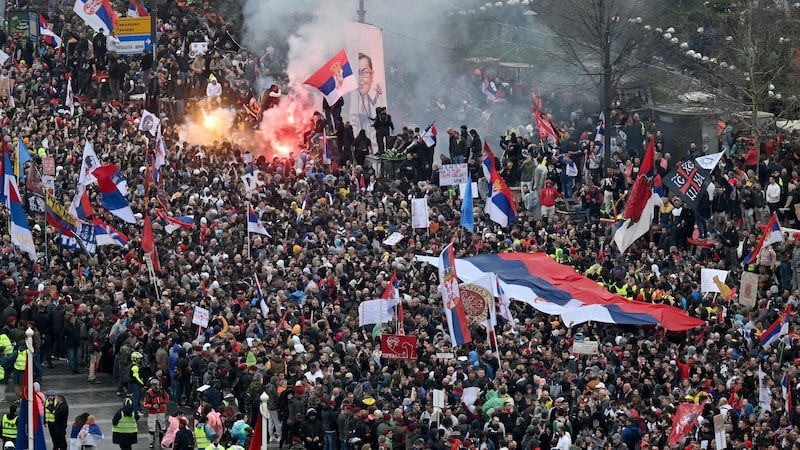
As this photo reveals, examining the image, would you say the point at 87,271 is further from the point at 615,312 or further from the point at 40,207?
the point at 615,312

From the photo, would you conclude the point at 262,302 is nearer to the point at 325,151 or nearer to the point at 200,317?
the point at 200,317

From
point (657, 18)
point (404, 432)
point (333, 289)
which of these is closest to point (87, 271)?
point (333, 289)

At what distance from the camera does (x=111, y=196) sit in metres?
36.1

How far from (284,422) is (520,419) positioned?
4.05 m

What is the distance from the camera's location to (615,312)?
34.1 meters

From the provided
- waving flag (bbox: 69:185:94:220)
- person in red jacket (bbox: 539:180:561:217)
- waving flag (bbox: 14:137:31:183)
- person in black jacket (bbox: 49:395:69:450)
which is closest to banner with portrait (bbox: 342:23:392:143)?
person in red jacket (bbox: 539:180:561:217)

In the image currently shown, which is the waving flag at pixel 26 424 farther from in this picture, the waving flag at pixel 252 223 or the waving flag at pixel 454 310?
the waving flag at pixel 252 223

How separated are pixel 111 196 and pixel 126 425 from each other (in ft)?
26.7

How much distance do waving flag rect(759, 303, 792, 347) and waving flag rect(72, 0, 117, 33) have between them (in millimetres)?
21273

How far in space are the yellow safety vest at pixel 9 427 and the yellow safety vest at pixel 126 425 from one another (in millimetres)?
1593

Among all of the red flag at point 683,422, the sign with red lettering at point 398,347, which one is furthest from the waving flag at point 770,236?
the sign with red lettering at point 398,347

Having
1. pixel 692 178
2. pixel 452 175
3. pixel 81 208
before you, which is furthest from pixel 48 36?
pixel 692 178

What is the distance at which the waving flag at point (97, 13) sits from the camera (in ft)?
155

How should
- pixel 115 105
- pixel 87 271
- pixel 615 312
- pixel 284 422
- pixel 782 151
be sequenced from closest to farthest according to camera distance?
pixel 284 422
pixel 615 312
pixel 87 271
pixel 782 151
pixel 115 105
